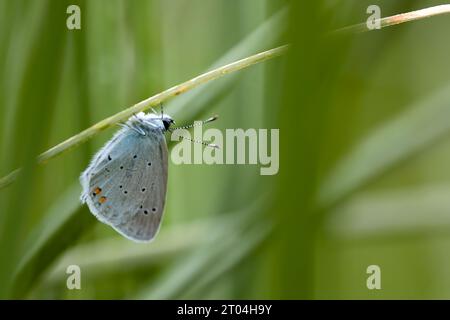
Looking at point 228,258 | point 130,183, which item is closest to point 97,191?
point 130,183

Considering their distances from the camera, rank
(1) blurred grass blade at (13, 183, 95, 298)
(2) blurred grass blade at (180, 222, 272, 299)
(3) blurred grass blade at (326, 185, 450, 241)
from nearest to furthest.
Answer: (1) blurred grass blade at (13, 183, 95, 298) → (2) blurred grass blade at (180, 222, 272, 299) → (3) blurred grass blade at (326, 185, 450, 241)

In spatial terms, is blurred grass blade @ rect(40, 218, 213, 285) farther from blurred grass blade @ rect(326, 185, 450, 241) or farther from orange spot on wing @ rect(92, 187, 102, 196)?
blurred grass blade @ rect(326, 185, 450, 241)

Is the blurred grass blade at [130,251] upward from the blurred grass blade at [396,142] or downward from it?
downward

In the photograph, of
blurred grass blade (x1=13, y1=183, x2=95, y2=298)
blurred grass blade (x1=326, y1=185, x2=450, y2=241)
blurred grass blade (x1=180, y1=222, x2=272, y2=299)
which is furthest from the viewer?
blurred grass blade (x1=326, y1=185, x2=450, y2=241)

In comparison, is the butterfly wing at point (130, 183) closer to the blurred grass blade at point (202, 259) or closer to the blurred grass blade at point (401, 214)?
the blurred grass blade at point (202, 259)

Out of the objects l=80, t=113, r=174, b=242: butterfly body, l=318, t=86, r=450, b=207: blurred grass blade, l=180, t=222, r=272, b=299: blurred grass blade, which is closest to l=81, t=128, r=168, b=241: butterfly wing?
l=80, t=113, r=174, b=242: butterfly body

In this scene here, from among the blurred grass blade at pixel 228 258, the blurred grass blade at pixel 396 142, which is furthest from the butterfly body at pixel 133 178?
the blurred grass blade at pixel 396 142

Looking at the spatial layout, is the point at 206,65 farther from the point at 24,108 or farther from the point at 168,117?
the point at 24,108

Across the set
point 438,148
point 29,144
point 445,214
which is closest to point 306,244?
point 29,144
